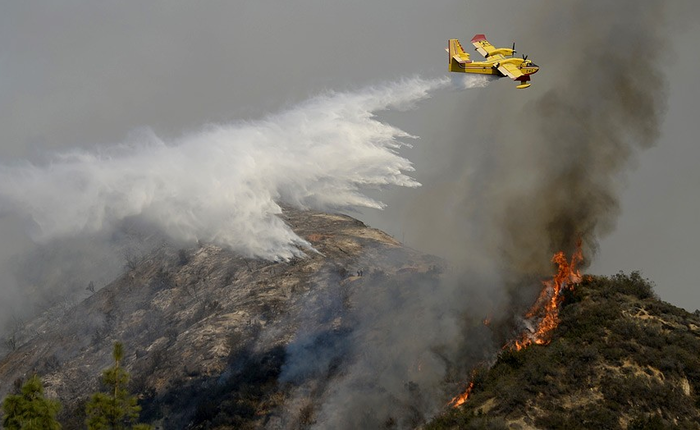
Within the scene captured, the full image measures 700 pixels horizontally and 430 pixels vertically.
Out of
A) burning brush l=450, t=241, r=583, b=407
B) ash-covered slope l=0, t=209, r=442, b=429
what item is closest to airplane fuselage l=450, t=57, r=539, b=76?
burning brush l=450, t=241, r=583, b=407

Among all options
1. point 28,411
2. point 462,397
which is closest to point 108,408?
point 28,411

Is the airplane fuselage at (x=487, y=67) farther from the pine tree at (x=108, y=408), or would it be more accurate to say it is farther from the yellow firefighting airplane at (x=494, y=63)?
the pine tree at (x=108, y=408)

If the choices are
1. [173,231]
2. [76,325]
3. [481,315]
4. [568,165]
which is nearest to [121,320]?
[76,325]

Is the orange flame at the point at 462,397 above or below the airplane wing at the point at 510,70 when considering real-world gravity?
below

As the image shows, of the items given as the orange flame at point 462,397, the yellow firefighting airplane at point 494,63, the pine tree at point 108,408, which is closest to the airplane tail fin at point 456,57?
the yellow firefighting airplane at point 494,63

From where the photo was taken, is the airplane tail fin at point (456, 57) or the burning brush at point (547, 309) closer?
the burning brush at point (547, 309)

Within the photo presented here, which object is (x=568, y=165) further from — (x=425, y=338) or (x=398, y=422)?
(x=398, y=422)
